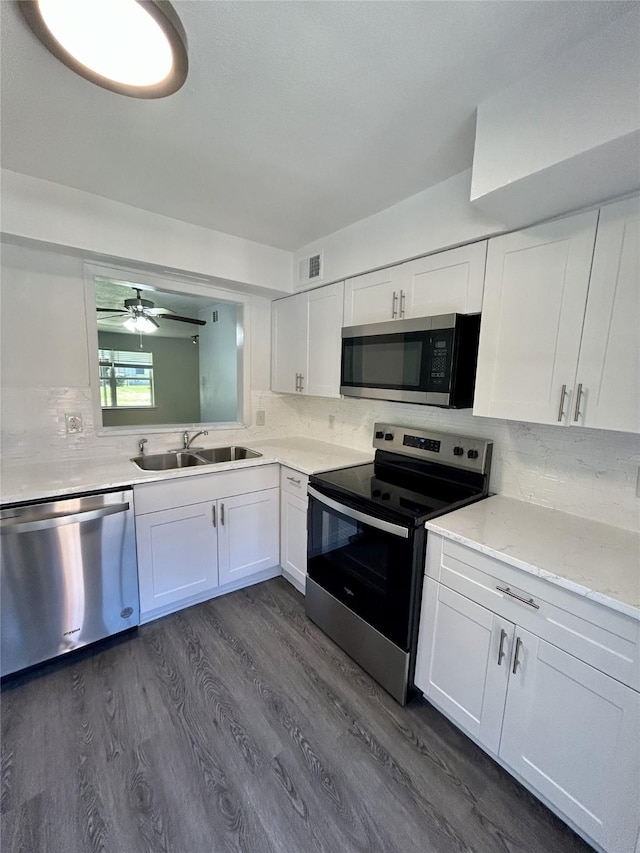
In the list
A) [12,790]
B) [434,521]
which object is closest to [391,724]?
[434,521]

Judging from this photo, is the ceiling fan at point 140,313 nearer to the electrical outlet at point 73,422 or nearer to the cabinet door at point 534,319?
the electrical outlet at point 73,422

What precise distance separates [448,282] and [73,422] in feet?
7.77

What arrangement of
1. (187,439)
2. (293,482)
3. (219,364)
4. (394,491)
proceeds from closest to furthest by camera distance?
1. (394,491)
2. (293,482)
3. (187,439)
4. (219,364)

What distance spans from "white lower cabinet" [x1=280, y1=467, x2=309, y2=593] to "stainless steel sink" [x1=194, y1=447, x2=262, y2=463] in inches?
16.0

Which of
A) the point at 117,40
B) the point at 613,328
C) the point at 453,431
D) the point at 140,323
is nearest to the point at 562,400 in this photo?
the point at 613,328

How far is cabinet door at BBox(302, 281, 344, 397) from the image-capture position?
2.36m

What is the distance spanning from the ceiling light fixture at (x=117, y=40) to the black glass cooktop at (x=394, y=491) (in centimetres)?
171

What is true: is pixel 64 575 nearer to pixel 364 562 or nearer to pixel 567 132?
pixel 364 562

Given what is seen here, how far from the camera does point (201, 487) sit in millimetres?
2150

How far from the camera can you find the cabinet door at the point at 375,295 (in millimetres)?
1957

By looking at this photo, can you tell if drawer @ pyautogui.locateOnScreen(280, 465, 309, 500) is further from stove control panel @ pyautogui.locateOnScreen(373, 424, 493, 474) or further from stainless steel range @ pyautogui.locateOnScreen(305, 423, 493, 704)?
stove control panel @ pyautogui.locateOnScreen(373, 424, 493, 474)

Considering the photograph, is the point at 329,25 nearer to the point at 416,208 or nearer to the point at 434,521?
the point at 416,208

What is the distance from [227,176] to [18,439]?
6.24 ft

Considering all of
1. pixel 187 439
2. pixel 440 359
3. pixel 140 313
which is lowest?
pixel 187 439
